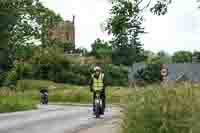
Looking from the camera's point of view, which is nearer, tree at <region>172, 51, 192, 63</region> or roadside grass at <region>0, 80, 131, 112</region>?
roadside grass at <region>0, 80, 131, 112</region>

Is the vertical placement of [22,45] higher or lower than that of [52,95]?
higher

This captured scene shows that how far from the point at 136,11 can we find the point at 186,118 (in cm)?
186

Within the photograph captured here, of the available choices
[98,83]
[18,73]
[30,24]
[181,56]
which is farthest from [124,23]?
[181,56]

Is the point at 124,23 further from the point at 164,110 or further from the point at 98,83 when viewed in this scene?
the point at 98,83

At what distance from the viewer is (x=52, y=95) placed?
4725cm

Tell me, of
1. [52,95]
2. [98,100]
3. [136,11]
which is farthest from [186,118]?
[52,95]

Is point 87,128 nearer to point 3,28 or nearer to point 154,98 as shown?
point 154,98

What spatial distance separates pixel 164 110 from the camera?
34.3 feet

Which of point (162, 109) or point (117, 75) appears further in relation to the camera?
point (117, 75)

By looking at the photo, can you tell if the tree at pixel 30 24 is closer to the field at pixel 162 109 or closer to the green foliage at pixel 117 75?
the green foliage at pixel 117 75

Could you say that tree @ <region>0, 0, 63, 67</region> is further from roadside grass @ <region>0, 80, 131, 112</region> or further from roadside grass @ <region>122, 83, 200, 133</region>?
roadside grass @ <region>122, 83, 200, 133</region>

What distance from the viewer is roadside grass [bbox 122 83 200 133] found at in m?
10.1

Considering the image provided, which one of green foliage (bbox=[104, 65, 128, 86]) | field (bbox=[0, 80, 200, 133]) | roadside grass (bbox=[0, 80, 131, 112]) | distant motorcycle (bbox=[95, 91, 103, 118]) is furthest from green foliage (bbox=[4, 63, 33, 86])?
field (bbox=[0, 80, 200, 133])

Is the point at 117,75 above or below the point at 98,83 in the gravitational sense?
below
